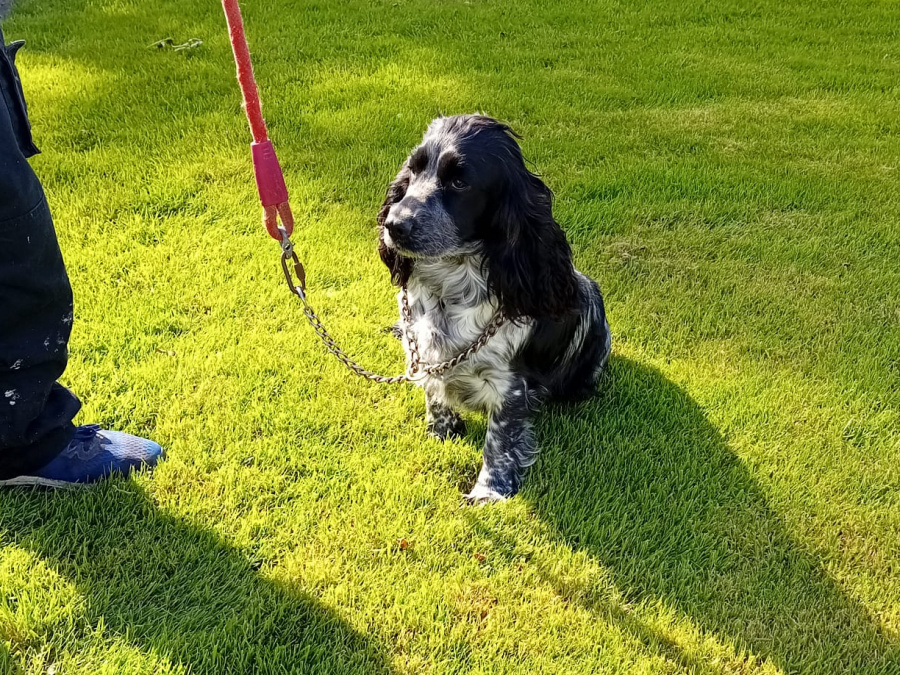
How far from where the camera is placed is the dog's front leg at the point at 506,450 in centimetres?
285

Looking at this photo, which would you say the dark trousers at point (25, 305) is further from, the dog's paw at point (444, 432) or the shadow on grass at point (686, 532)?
the shadow on grass at point (686, 532)

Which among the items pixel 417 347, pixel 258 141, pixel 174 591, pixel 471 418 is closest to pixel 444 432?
pixel 471 418

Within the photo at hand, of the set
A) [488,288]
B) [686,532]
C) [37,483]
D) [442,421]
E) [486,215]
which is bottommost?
[686,532]

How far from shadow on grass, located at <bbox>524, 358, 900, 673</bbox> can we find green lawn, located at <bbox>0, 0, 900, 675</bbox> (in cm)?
1

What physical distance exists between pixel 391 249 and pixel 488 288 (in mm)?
428

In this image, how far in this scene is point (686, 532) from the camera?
2707 millimetres

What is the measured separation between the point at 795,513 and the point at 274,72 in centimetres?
531

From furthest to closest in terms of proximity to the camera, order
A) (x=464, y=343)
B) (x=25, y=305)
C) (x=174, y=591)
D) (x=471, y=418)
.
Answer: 1. (x=471, y=418)
2. (x=464, y=343)
3. (x=174, y=591)
4. (x=25, y=305)

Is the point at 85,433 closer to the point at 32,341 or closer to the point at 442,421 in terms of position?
the point at 32,341

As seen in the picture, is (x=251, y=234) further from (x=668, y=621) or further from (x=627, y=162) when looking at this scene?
(x=668, y=621)

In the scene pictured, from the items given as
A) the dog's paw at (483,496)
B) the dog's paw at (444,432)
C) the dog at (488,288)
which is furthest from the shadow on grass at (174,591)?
the dog's paw at (444,432)

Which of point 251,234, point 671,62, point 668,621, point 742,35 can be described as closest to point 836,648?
point 668,621

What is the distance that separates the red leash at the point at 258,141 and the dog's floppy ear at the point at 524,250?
826mm

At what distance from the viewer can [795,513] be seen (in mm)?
2801
